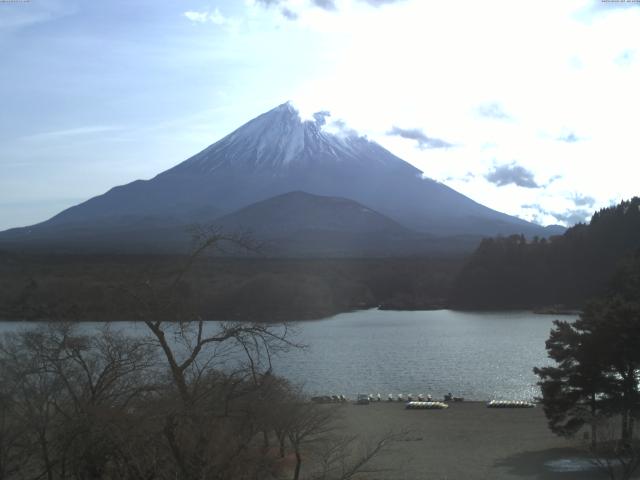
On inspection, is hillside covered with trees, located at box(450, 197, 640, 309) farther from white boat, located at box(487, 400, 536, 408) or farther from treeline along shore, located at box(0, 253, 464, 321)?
white boat, located at box(487, 400, 536, 408)

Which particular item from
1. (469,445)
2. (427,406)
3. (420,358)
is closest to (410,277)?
(420,358)

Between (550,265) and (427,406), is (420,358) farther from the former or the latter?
(550,265)

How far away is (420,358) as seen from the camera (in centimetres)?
2814

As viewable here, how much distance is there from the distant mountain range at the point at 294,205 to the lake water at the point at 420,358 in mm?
28603

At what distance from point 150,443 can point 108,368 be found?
138 cm

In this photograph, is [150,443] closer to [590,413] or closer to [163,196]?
[590,413]

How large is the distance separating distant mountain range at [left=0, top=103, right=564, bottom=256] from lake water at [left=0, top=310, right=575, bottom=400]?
28603mm

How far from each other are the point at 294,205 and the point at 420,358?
217 ft

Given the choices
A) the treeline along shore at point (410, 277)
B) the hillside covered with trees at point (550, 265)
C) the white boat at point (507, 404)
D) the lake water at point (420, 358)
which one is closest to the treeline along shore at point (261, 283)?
the treeline along shore at point (410, 277)

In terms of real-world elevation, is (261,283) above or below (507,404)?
above

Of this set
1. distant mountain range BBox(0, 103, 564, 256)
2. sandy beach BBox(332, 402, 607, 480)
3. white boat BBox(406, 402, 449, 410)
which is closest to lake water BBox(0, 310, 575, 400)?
white boat BBox(406, 402, 449, 410)

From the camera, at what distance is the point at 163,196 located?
10138 centimetres

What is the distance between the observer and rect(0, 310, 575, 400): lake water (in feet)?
72.9

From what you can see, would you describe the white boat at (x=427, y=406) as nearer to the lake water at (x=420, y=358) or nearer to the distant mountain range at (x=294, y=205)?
the lake water at (x=420, y=358)
